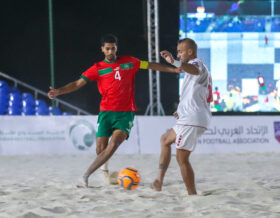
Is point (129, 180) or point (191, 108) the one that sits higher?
point (191, 108)

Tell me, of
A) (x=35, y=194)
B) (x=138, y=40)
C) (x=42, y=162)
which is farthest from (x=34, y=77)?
(x=35, y=194)

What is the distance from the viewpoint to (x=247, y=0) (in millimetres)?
10422

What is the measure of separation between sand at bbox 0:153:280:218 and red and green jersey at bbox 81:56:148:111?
0.83m

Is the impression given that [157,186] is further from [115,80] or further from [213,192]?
[115,80]

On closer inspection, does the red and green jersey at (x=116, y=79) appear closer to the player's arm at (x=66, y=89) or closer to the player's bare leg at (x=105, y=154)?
the player's arm at (x=66, y=89)

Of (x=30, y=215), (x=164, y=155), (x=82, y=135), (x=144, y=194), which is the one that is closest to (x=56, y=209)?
(x=30, y=215)

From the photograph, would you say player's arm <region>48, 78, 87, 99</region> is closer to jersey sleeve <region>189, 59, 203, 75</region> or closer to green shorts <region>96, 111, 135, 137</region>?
green shorts <region>96, 111, 135, 137</region>

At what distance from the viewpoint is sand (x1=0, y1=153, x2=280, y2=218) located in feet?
8.62

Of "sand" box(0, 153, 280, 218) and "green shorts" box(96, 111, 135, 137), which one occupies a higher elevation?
"green shorts" box(96, 111, 135, 137)

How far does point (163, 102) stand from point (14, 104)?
4.44 m

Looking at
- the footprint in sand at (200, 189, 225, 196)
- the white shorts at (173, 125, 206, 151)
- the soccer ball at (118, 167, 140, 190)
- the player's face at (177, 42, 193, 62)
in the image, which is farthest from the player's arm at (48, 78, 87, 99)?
the footprint in sand at (200, 189, 225, 196)

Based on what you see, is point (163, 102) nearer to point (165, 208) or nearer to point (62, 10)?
point (62, 10)

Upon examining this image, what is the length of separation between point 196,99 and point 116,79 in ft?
3.31

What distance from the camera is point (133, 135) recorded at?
7617 mm
